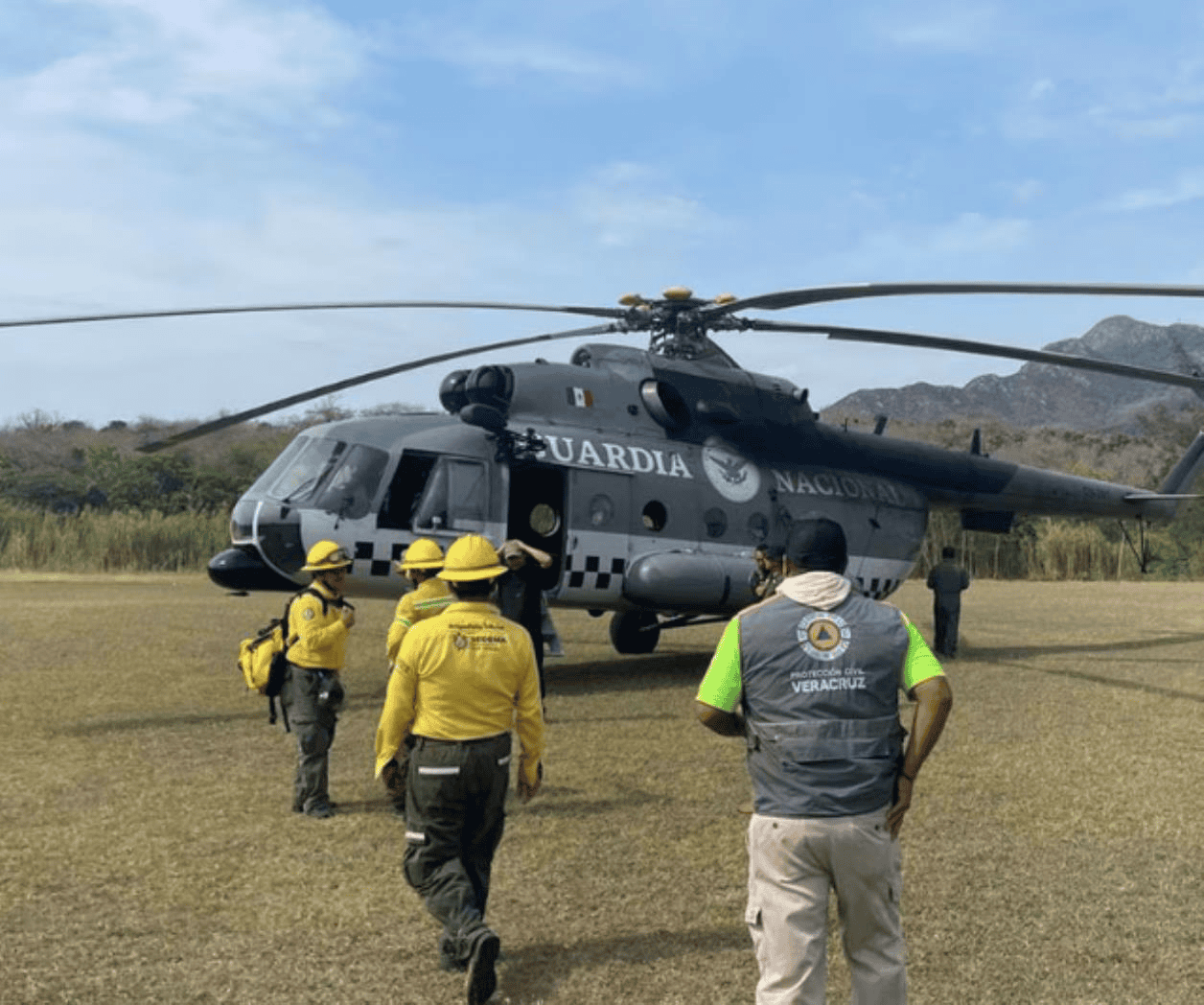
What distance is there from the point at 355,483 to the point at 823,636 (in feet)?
26.6

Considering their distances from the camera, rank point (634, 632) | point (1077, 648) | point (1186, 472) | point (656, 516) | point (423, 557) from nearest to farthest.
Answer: point (423, 557), point (656, 516), point (634, 632), point (1077, 648), point (1186, 472)

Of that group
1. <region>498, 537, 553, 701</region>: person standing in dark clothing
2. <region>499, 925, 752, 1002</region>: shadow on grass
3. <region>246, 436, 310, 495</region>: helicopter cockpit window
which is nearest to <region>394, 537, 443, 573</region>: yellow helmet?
<region>499, 925, 752, 1002</region>: shadow on grass

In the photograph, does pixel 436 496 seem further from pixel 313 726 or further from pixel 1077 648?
pixel 1077 648

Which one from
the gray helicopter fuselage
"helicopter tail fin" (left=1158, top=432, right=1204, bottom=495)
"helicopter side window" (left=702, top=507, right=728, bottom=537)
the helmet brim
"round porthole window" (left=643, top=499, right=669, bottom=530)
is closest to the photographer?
the helmet brim

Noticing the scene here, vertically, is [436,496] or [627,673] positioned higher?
[436,496]

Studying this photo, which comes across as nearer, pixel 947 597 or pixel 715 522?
pixel 715 522

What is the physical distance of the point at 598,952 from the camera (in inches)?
189

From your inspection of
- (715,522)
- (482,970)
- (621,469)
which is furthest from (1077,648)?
(482,970)

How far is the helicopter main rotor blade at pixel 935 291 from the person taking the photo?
859cm

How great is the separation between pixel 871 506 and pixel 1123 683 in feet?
12.1

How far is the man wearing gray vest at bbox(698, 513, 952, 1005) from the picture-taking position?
10.7 ft

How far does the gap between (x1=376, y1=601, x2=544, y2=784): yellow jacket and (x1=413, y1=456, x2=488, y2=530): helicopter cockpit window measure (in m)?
6.67

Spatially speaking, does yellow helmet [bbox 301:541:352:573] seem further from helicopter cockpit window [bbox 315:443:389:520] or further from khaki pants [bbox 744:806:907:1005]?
khaki pants [bbox 744:806:907:1005]

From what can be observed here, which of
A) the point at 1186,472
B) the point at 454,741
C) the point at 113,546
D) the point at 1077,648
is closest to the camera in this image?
the point at 454,741
